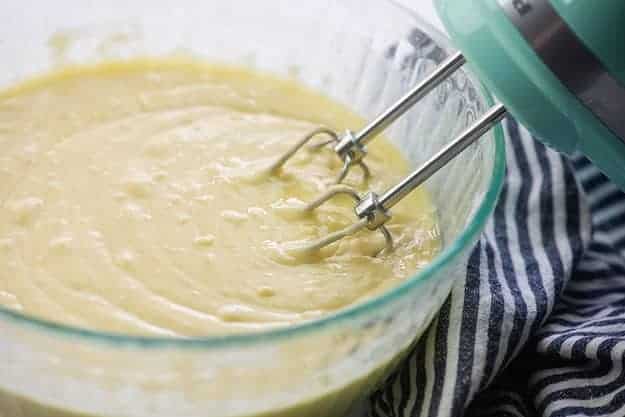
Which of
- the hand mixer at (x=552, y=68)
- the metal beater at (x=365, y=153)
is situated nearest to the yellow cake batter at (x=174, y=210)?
the metal beater at (x=365, y=153)

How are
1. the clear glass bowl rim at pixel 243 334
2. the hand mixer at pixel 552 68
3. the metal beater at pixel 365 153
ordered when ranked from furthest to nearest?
the metal beater at pixel 365 153, the hand mixer at pixel 552 68, the clear glass bowl rim at pixel 243 334

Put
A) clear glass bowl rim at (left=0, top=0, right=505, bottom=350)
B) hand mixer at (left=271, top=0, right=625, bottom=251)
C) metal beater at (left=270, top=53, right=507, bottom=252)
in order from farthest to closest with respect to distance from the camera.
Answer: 1. metal beater at (left=270, top=53, right=507, bottom=252)
2. hand mixer at (left=271, top=0, right=625, bottom=251)
3. clear glass bowl rim at (left=0, top=0, right=505, bottom=350)

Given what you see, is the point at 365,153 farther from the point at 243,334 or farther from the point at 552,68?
the point at 243,334

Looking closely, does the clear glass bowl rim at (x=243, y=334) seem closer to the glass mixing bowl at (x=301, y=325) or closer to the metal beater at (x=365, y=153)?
the glass mixing bowl at (x=301, y=325)

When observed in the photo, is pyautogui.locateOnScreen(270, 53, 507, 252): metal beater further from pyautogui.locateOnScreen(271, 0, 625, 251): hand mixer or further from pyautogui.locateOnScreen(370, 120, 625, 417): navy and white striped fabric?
pyautogui.locateOnScreen(370, 120, 625, 417): navy and white striped fabric

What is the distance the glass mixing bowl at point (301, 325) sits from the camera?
0.92 m

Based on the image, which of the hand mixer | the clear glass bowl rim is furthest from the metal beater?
the clear glass bowl rim

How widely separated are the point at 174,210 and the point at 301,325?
0.40 meters

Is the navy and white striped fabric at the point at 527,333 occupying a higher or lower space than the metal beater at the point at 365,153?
lower

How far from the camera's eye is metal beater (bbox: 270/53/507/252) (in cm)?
116

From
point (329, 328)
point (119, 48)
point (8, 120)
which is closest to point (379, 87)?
point (119, 48)

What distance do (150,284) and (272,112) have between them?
0.46 meters

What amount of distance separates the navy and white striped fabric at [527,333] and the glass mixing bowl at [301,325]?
7 centimetres

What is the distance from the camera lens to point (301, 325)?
914 millimetres
